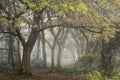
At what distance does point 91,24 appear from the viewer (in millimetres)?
21219

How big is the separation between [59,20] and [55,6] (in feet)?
32.4

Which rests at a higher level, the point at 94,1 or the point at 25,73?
the point at 94,1

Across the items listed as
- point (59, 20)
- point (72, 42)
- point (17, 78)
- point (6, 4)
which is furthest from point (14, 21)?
point (72, 42)

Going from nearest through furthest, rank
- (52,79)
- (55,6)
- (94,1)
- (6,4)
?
(55,6), (6,4), (94,1), (52,79)

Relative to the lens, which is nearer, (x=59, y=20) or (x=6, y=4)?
(x=6, y=4)

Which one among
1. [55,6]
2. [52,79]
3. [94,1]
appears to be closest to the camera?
[55,6]

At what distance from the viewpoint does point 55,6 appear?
1636 cm

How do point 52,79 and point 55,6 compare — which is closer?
point 55,6

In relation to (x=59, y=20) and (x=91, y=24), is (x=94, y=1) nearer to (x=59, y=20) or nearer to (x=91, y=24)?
(x=91, y=24)

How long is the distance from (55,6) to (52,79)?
7.16 m

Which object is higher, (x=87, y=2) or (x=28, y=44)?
(x=87, y=2)

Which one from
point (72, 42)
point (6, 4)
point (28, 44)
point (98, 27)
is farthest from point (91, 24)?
point (72, 42)

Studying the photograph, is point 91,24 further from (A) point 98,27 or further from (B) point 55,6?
(B) point 55,6

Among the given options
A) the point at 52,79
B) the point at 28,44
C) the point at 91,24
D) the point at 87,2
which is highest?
the point at 87,2
